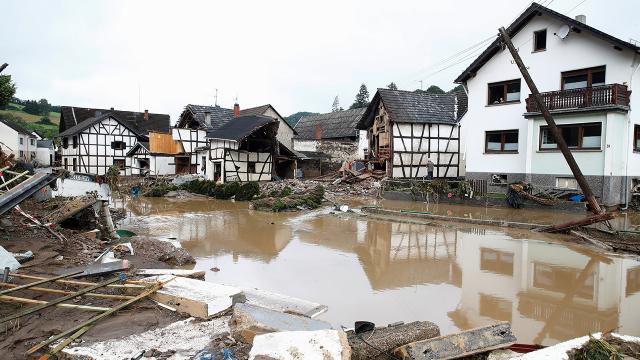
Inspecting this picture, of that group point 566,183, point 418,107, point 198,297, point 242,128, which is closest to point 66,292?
point 198,297

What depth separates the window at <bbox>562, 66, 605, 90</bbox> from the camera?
747 inches

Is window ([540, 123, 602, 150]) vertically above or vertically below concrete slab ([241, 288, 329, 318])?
above

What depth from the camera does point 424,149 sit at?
2942cm

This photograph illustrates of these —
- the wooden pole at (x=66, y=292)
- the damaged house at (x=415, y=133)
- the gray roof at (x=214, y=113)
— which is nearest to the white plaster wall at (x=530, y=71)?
the damaged house at (x=415, y=133)

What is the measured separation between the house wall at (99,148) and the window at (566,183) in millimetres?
38706

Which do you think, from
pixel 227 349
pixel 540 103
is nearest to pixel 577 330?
pixel 227 349

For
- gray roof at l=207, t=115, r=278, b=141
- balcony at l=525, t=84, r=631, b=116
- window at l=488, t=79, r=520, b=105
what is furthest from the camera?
gray roof at l=207, t=115, r=278, b=141

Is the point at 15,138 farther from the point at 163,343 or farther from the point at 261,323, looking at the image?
the point at 261,323

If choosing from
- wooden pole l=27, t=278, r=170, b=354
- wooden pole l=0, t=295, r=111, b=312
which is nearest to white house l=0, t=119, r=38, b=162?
wooden pole l=0, t=295, r=111, b=312

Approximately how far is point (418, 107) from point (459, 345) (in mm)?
26892

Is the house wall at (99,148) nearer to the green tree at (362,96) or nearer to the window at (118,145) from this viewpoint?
the window at (118,145)

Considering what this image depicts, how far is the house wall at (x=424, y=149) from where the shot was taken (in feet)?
94.3

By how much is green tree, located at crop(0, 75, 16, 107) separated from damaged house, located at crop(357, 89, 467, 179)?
2113cm

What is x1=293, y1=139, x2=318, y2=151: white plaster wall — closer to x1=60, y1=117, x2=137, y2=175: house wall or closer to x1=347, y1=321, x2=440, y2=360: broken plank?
x1=60, y1=117, x2=137, y2=175: house wall
